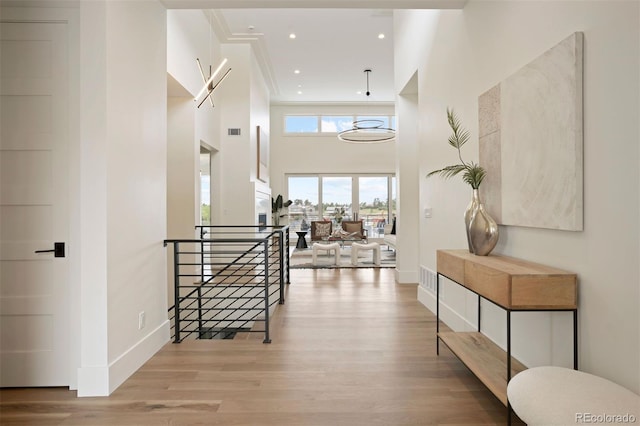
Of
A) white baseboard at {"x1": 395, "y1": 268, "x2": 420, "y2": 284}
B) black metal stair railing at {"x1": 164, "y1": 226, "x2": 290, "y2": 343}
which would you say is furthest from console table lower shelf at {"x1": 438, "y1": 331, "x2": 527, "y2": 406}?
white baseboard at {"x1": 395, "y1": 268, "x2": 420, "y2": 284}

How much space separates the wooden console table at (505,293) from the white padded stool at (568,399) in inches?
12.2

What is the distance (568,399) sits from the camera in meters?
1.39

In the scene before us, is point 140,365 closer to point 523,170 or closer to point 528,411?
point 528,411

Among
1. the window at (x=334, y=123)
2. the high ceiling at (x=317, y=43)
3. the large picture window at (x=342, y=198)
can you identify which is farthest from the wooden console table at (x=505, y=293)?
the window at (x=334, y=123)

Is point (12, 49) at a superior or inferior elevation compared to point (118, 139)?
superior

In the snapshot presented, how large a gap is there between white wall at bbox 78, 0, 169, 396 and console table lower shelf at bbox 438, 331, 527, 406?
229cm

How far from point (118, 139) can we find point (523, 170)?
2.65 metres

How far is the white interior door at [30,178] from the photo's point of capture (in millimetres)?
2488

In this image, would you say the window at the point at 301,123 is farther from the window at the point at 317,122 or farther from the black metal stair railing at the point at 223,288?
the black metal stair railing at the point at 223,288

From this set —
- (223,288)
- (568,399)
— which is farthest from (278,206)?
(568,399)

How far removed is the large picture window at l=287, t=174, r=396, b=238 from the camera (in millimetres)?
12102

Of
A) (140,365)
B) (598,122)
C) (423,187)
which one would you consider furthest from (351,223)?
(598,122)

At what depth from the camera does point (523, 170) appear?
91.4 inches

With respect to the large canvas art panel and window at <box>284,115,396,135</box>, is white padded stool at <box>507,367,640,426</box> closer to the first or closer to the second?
the large canvas art panel
